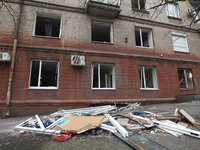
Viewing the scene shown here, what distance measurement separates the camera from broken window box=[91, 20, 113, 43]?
8.41m

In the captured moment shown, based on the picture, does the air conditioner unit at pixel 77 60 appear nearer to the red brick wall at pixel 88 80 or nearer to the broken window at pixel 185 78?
the red brick wall at pixel 88 80

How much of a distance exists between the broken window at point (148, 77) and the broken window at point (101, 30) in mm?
3311

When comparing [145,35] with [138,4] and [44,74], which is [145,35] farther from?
[44,74]

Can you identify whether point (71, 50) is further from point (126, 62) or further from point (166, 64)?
point (166, 64)

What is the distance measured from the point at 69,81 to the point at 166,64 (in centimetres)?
744

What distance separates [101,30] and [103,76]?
3.94 meters

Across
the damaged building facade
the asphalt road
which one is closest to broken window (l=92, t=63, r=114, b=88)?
the damaged building facade

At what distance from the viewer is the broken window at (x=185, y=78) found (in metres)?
9.32

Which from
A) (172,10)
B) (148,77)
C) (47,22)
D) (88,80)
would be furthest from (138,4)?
(88,80)

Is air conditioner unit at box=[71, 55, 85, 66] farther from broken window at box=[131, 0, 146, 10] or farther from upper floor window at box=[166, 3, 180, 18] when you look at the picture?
upper floor window at box=[166, 3, 180, 18]

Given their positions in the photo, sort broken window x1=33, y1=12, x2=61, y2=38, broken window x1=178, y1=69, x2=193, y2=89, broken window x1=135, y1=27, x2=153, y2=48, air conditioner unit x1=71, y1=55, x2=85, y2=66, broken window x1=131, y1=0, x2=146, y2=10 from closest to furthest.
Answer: air conditioner unit x1=71, y1=55, x2=85, y2=66
broken window x1=33, y1=12, x2=61, y2=38
broken window x1=135, y1=27, x2=153, y2=48
broken window x1=178, y1=69, x2=193, y2=89
broken window x1=131, y1=0, x2=146, y2=10

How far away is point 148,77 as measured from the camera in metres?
8.86

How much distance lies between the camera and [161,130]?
3199 millimetres

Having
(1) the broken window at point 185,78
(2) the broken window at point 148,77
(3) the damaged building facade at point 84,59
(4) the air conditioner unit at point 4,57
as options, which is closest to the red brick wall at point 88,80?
(3) the damaged building facade at point 84,59
